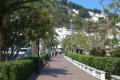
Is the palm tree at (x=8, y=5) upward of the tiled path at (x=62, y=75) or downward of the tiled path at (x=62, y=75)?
upward

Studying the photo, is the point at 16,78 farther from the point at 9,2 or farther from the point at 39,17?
the point at 39,17

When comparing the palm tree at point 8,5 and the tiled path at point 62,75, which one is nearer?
the palm tree at point 8,5

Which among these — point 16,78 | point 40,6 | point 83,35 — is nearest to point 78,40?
point 83,35

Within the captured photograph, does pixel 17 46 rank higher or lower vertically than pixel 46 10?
lower

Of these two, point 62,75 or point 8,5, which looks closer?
point 8,5

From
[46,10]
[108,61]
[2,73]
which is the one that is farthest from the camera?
[46,10]

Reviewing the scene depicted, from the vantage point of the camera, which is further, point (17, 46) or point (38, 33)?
point (17, 46)

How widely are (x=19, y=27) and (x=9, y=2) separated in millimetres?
9656

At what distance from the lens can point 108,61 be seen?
28.0 meters

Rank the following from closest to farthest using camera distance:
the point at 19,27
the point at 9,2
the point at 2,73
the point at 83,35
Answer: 1. the point at 2,73
2. the point at 9,2
3. the point at 19,27
4. the point at 83,35

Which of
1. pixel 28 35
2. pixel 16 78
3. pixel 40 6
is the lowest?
pixel 16 78

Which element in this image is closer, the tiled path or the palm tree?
the palm tree

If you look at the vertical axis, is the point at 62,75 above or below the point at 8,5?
below

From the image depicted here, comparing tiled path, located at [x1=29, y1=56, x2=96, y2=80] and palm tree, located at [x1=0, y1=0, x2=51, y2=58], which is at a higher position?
palm tree, located at [x1=0, y1=0, x2=51, y2=58]
